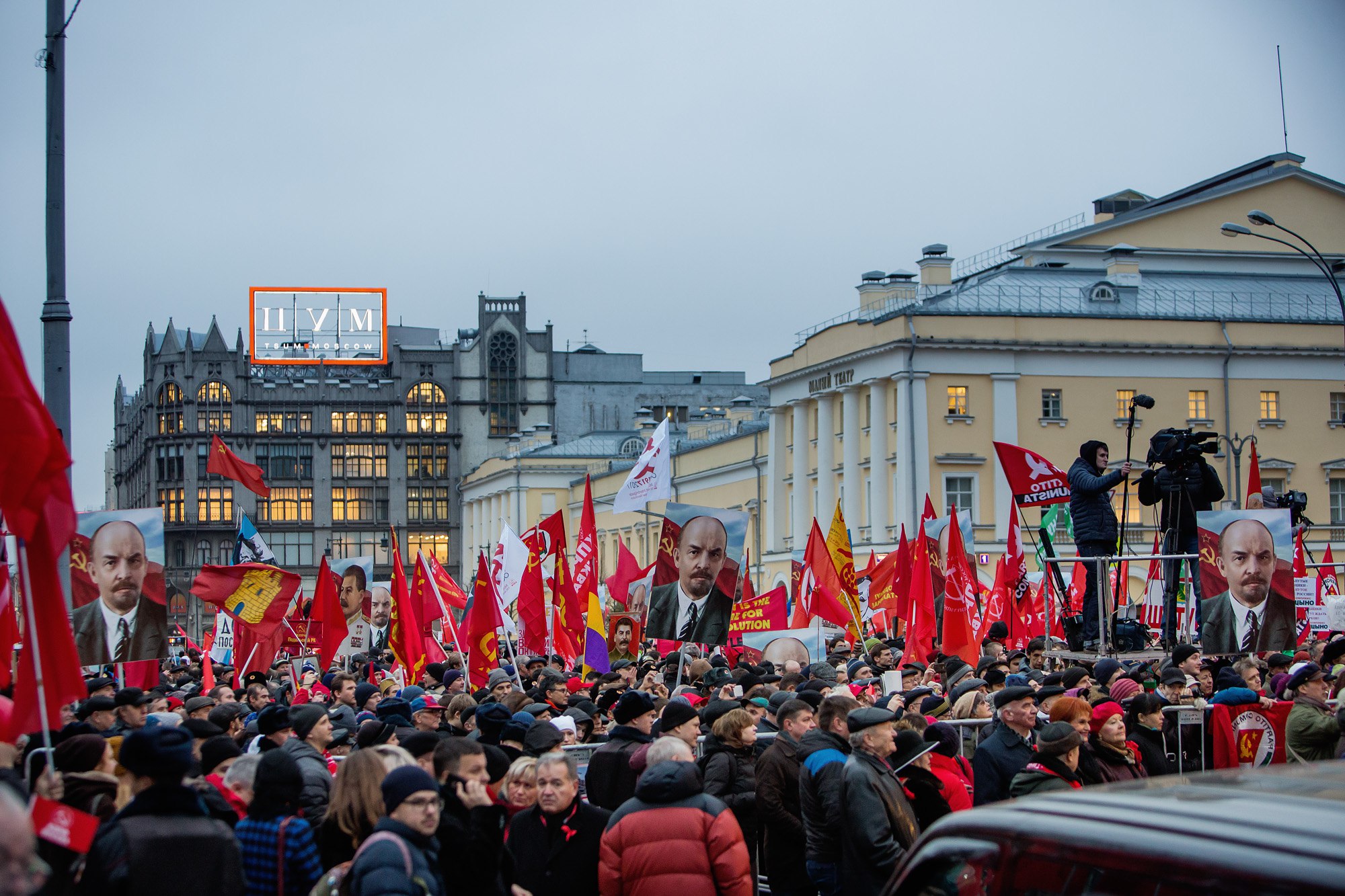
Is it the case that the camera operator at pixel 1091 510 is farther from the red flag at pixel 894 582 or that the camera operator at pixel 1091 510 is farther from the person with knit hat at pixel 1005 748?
the person with knit hat at pixel 1005 748

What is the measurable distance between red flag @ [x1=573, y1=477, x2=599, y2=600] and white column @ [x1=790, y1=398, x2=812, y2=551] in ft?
131

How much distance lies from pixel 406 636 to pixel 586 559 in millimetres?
3097

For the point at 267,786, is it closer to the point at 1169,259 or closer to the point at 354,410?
the point at 1169,259

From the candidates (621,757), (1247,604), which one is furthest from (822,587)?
(621,757)

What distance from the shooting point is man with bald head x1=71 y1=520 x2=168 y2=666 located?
11.2 meters

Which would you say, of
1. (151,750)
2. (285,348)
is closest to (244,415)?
(285,348)

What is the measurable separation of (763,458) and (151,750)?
202 ft

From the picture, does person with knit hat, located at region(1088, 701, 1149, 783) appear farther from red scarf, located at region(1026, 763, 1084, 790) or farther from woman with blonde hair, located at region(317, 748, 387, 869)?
woman with blonde hair, located at region(317, 748, 387, 869)

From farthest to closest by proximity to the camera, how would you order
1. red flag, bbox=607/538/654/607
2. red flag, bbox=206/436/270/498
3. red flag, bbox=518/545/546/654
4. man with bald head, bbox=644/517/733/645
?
red flag, bbox=607/538/654/607, red flag, bbox=206/436/270/498, red flag, bbox=518/545/546/654, man with bald head, bbox=644/517/733/645

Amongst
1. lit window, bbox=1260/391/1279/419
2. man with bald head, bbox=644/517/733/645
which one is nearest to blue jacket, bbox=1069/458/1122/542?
man with bald head, bbox=644/517/733/645

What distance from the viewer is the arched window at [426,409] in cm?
11019

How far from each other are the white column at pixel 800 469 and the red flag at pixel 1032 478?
140ft

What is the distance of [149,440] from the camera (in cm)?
11031

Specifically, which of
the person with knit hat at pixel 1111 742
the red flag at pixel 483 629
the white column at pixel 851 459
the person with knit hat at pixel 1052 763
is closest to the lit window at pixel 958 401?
the white column at pixel 851 459
